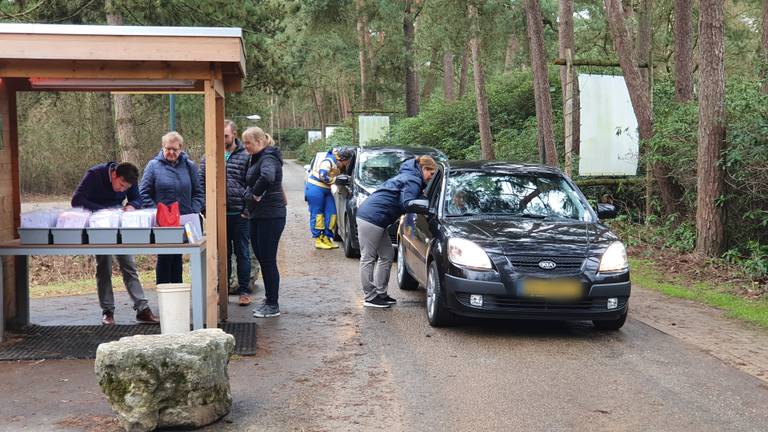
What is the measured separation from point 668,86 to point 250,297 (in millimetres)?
11972

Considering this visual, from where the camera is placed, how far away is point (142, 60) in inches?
265

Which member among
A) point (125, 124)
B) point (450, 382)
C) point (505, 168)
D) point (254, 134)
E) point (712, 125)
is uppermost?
point (125, 124)

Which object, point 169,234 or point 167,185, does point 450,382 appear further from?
point 167,185

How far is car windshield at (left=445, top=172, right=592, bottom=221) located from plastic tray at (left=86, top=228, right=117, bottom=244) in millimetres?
3427

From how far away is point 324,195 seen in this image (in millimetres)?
15344

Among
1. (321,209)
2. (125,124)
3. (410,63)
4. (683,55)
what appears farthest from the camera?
(410,63)

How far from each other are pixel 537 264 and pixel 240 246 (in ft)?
12.6

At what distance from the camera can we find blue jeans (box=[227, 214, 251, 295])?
9.58 metres

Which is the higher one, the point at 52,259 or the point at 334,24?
the point at 334,24

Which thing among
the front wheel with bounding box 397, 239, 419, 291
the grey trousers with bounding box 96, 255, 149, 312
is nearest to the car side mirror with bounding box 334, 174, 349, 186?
the front wheel with bounding box 397, 239, 419, 291

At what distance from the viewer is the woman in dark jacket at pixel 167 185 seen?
8.42 meters

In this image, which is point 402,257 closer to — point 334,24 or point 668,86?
point 668,86

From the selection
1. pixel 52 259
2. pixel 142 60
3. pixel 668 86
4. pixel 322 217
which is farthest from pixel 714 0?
pixel 52 259

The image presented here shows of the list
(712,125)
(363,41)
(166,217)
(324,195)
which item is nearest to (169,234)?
(166,217)
